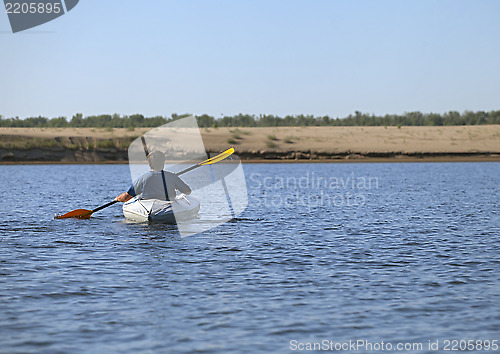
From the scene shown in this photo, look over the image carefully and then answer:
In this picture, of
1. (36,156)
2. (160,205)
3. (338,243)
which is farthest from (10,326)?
(36,156)

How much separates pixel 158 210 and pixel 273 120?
410 feet

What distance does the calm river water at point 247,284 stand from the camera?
7.96 meters

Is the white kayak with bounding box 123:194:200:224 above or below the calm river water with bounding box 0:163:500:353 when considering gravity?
above

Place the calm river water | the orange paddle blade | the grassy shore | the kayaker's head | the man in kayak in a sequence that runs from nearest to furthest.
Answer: the calm river water, the kayaker's head, the man in kayak, the orange paddle blade, the grassy shore

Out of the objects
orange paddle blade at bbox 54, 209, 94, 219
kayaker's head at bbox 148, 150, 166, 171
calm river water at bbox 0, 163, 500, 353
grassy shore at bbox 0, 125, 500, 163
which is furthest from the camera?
grassy shore at bbox 0, 125, 500, 163

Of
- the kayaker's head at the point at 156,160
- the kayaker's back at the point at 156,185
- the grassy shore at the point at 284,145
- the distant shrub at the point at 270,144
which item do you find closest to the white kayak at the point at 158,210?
the kayaker's back at the point at 156,185

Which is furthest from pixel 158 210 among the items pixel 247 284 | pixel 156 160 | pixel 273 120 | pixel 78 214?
pixel 273 120

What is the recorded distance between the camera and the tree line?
132m

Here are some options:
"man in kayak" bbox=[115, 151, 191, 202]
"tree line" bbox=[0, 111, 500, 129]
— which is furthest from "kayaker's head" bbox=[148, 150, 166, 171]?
"tree line" bbox=[0, 111, 500, 129]

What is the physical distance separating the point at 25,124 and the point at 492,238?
4961 inches

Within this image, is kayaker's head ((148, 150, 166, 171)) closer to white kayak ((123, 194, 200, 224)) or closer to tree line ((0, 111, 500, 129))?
white kayak ((123, 194, 200, 224))

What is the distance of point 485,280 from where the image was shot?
36.0 ft

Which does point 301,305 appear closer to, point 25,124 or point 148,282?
point 148,282

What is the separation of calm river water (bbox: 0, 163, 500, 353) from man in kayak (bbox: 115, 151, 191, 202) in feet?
3.21
